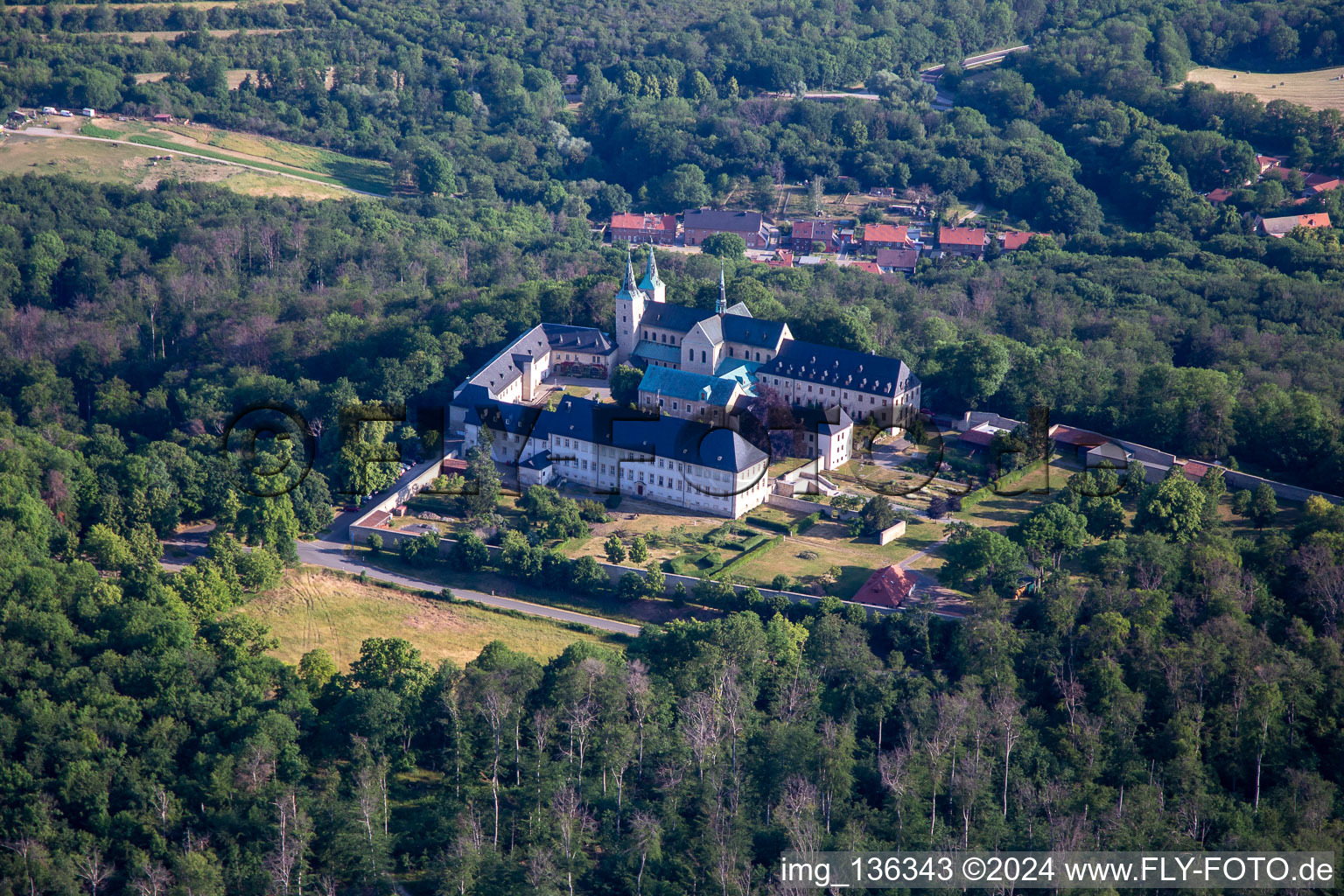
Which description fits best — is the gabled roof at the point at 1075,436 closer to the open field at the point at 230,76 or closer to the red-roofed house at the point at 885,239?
the red-roofed house at the point at 885,239

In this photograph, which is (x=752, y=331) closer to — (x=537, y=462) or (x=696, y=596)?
(x=537, y=462)

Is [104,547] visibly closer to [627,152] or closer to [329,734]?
[329,734]

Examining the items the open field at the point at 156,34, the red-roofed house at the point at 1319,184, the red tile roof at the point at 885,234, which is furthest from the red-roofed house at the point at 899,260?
the open field at the point at 156,34

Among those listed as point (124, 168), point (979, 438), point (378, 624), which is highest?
point (124, 168)

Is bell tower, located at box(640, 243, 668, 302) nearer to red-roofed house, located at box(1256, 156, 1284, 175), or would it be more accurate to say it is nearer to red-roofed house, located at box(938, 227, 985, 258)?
red-roofed house, located at box(938, 227, 985, 258)

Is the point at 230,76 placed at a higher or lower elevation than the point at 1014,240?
higher

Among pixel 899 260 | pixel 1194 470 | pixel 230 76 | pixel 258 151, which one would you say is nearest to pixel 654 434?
pixel 1194 470
